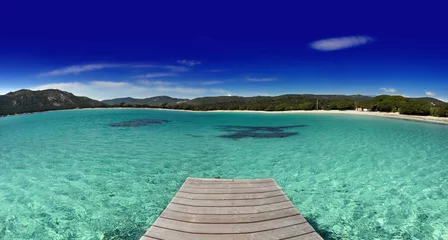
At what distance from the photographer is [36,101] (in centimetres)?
8506

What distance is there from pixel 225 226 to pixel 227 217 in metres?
0.21

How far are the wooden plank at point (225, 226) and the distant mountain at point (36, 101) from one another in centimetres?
7884

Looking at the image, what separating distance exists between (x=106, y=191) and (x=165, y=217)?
3737 mm

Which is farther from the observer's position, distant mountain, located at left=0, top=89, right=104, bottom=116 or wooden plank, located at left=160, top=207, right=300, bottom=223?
distant mountain, located at left=0, top=89, right=104, bottom=116

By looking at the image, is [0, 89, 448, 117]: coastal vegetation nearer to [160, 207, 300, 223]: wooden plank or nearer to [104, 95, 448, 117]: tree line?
[104, 95, 448, 117]: tree line

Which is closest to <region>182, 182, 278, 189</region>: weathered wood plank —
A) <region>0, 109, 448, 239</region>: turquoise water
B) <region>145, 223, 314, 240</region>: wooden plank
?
<region>0, 109, 448, 239</region>: turquoise water

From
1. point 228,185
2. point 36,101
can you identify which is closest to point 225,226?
point 228,185

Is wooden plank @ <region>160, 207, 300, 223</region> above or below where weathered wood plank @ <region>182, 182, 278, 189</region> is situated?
below

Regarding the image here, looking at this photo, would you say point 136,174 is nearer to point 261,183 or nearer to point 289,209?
point 261,183

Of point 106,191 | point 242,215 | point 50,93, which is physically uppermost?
point 50,93

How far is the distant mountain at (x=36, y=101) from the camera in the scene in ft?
239

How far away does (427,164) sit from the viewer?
830 cm

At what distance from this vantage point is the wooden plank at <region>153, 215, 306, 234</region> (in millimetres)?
2625

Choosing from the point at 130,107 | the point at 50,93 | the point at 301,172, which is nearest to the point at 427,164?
the point at 301,172
